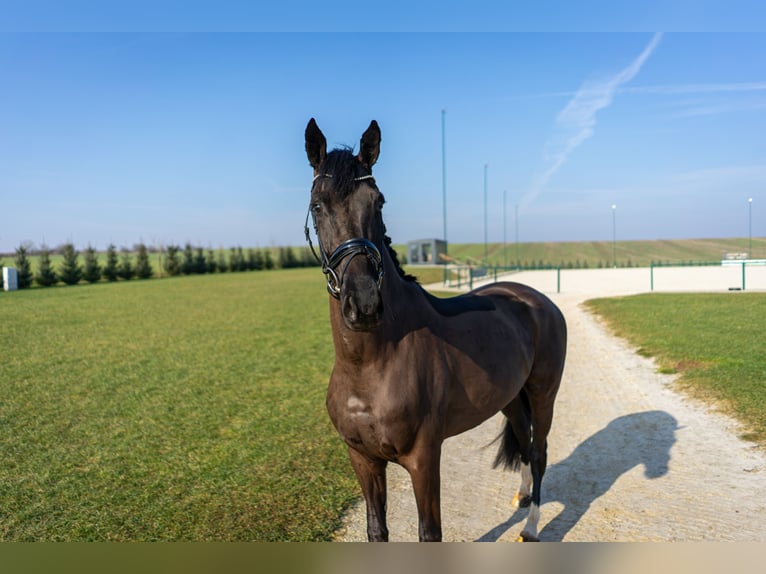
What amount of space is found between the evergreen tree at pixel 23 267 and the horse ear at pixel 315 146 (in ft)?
119

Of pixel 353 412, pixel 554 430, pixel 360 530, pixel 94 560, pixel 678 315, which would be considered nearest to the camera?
pixel 94 560

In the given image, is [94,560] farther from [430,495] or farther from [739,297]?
[739,297]

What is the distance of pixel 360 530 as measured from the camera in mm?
4090

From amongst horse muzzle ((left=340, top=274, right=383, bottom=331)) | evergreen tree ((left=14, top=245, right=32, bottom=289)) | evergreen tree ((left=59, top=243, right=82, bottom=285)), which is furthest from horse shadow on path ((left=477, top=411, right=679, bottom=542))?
evergreen tree ((left=59, top=243, right=82, bottom=285))

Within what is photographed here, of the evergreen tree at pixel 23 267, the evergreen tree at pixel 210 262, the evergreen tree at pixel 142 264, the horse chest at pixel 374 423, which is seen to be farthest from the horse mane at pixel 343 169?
the evergreen tree at pixel 210 262

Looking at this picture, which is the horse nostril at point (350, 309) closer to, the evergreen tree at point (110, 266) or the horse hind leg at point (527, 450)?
the horse hind leg at point (527, 450)

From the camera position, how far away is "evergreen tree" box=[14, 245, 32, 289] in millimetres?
30984

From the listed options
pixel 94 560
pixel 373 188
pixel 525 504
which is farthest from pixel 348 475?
pixel 94 560

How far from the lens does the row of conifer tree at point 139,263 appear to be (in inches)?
1304

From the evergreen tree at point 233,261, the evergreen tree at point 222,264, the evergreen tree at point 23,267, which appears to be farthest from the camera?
the evergreen tree at point 233,261

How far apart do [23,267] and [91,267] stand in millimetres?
6317

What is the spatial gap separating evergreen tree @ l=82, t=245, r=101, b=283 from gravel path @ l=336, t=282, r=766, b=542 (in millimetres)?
38336

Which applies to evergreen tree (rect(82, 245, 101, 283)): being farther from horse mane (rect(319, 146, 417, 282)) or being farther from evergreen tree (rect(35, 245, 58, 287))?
horse mane (rect(319, 146, 417, 282))

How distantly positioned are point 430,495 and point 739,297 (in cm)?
1630
